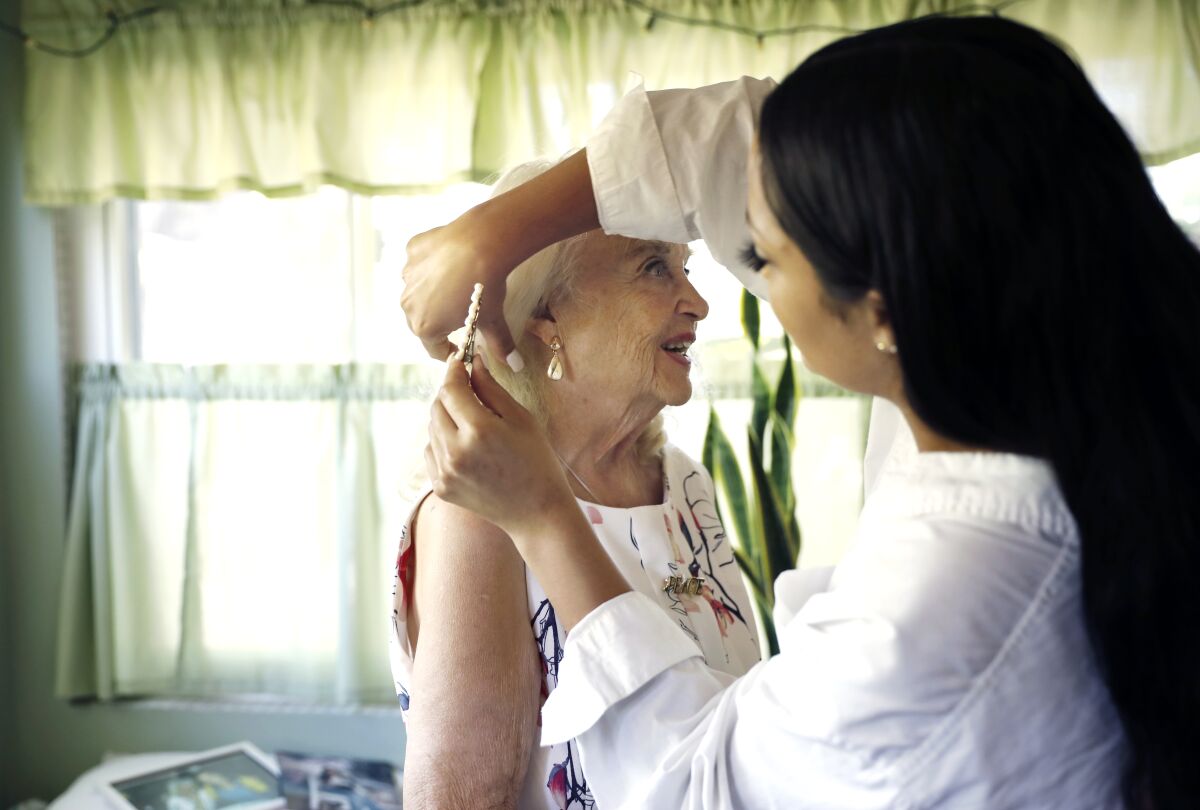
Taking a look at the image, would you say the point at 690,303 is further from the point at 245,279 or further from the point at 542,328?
the point at 245,279

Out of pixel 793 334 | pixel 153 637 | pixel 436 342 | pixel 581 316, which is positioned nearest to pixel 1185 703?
pixel 793 334

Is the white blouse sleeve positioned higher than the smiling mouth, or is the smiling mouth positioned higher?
the white blouse sleeve

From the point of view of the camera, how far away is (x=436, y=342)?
102 centimetres

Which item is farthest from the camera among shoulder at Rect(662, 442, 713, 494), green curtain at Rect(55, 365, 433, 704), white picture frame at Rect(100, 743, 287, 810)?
green curtain at Rect(55, 365, 433, 704)

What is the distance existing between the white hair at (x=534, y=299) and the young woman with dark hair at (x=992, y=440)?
617 millimetres

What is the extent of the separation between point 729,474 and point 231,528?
147 cm

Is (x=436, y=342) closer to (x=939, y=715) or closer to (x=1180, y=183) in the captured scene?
(x=939, y=715)

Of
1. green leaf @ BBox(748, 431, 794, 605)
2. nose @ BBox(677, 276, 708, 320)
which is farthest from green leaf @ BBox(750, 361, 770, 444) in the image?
nose @ BBox(677, 276, 708, 320)

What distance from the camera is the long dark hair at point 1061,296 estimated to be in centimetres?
64

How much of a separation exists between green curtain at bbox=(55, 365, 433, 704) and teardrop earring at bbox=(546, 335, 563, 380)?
1427 mm

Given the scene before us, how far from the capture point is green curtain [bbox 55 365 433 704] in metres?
2.74

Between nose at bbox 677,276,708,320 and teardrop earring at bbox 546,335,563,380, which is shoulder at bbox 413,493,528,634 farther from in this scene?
nose at bbox 677,276,708,320

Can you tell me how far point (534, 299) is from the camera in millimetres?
1355

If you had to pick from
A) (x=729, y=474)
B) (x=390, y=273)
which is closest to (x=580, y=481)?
(x=729, y=474)
